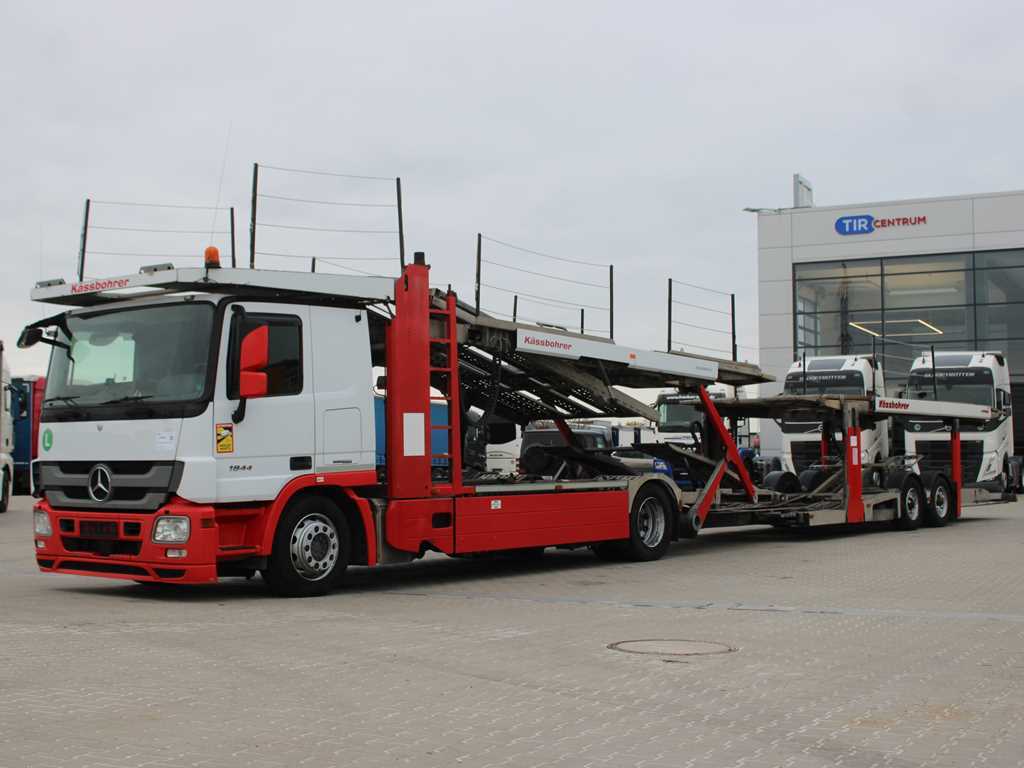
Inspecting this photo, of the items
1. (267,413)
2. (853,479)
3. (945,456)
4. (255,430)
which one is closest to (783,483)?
(853,479)

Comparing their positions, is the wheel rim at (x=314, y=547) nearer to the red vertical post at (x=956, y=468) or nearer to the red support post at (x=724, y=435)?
the red support post at (x=724, y=435)

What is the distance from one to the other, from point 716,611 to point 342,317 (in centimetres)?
434

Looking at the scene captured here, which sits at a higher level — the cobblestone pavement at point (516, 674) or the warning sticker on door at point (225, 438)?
the warning sticker on door at point (225, 438)

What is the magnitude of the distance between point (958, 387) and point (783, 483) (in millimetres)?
11966

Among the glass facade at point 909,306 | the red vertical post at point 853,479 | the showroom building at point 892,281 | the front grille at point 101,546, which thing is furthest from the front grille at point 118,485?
the glass facade at point 909,306

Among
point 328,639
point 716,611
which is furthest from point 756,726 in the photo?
point 716,611

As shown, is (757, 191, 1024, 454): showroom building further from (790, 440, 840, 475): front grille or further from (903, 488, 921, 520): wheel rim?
(903, 488, 921, 520): wheel rim

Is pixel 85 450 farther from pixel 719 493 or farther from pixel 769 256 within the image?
pixel 769 256

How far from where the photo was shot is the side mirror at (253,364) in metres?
10.7

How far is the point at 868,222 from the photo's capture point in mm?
44562

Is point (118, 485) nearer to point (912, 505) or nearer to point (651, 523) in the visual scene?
point (651, 523)

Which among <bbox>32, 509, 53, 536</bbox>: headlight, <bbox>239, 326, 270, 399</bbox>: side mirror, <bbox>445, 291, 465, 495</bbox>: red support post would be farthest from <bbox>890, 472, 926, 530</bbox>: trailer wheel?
<bbox>32, 509, 53, 536</bbox>: headlight

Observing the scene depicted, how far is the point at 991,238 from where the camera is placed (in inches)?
1683

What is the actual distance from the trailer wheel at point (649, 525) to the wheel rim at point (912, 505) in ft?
23.8
